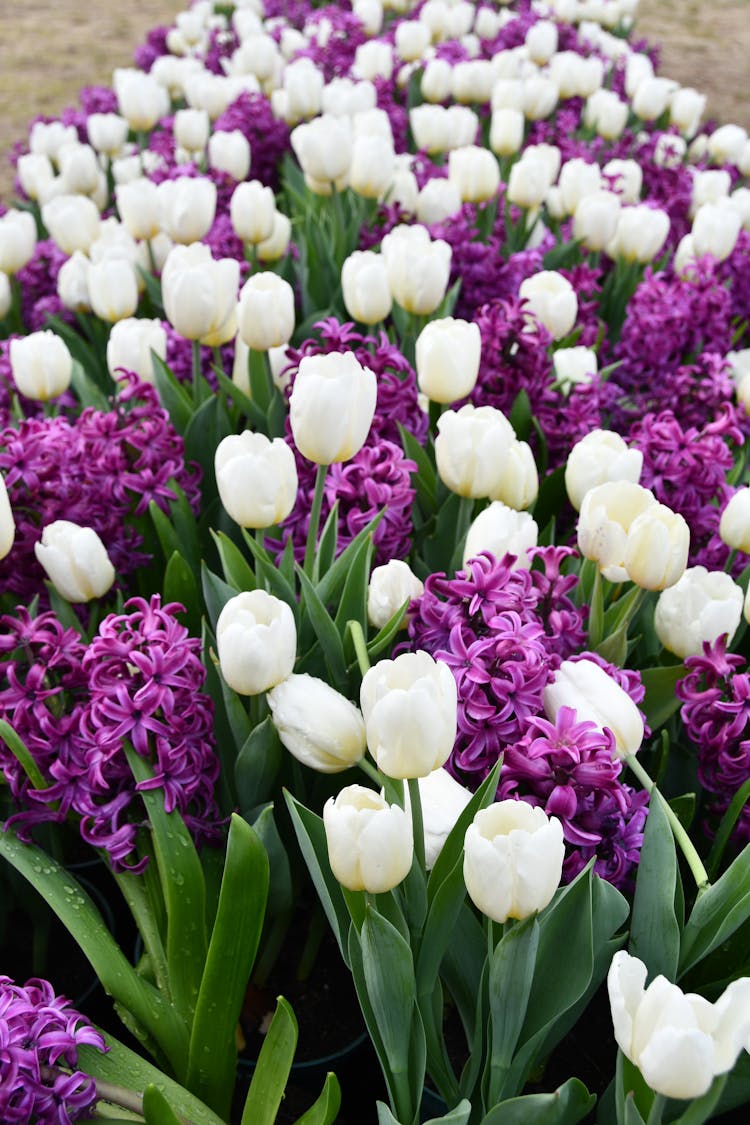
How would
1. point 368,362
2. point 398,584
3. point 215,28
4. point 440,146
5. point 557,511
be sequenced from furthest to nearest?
point 215,28
point 440,146
point 557,511
point 368,362
point 398,584

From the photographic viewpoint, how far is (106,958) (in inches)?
46.6

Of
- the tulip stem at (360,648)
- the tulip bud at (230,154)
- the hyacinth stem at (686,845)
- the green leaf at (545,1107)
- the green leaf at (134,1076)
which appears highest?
the tulip bud at (230,154)

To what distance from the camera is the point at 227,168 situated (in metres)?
3.07

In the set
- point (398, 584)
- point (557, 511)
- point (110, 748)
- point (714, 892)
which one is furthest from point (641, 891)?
point (557, 511)

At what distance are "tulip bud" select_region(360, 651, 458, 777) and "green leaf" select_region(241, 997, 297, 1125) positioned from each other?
33cm

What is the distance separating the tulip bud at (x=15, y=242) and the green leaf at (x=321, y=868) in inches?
77.0

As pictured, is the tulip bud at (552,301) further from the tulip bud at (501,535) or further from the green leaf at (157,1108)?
the green leaf at (157,1108)

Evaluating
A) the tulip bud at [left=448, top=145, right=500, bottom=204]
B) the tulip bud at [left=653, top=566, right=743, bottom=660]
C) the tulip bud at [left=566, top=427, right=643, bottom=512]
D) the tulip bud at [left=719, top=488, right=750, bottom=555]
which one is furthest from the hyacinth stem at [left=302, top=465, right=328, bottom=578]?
the tulip bud at [left=448, top=145, right=500, bottom=204]

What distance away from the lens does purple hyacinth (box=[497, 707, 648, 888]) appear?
1.05m

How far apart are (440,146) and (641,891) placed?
2.74 meters

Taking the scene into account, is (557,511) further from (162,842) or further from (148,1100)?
(148,1100)

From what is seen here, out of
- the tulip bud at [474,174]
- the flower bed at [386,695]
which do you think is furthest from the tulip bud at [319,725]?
the tulip bud at [474,174]

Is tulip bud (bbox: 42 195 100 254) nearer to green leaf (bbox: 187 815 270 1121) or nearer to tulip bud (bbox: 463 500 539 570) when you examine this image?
tulip bud (bbox: 463 500 539 570)

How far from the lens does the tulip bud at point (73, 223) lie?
2660mm
